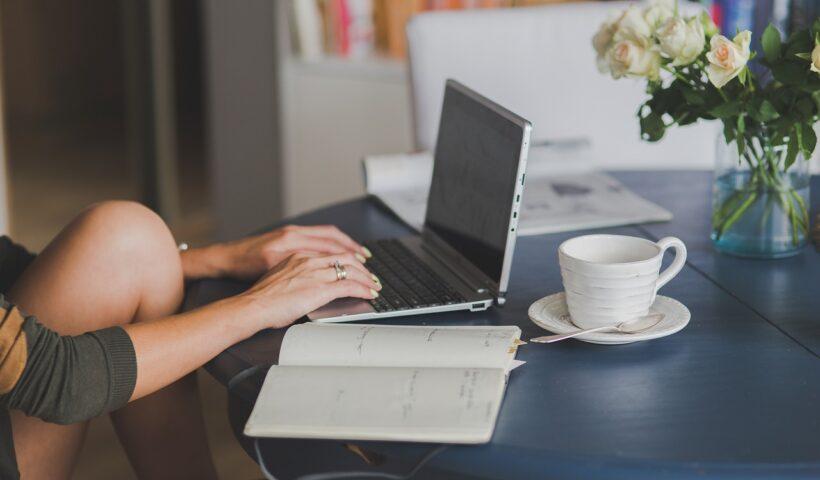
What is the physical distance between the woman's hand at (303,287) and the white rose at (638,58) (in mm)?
417

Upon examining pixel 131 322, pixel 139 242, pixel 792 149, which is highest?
pixel 792 149

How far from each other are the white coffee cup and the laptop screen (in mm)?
111

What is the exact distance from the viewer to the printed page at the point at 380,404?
91 centimetres

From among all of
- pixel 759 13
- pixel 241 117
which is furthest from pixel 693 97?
pixel 241 117

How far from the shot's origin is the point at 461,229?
4.46ft

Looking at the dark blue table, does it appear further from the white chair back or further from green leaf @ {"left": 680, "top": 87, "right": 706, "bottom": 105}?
the white chair back

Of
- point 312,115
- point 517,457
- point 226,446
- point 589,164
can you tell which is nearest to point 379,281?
point 517,457

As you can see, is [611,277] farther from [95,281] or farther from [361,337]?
[95,281]

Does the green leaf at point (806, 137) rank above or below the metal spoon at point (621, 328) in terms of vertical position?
above

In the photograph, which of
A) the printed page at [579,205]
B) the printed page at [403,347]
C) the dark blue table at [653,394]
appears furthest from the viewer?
the printed page at [579,205]

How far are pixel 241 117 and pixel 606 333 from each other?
2.20 m

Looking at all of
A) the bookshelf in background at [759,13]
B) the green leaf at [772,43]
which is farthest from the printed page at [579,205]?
the bookshelf in background at [759,13]

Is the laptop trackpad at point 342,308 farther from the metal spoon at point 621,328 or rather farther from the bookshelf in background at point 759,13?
the bookshelf in background at point 759,13

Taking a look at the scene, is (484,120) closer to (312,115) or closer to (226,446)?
(226,446)
